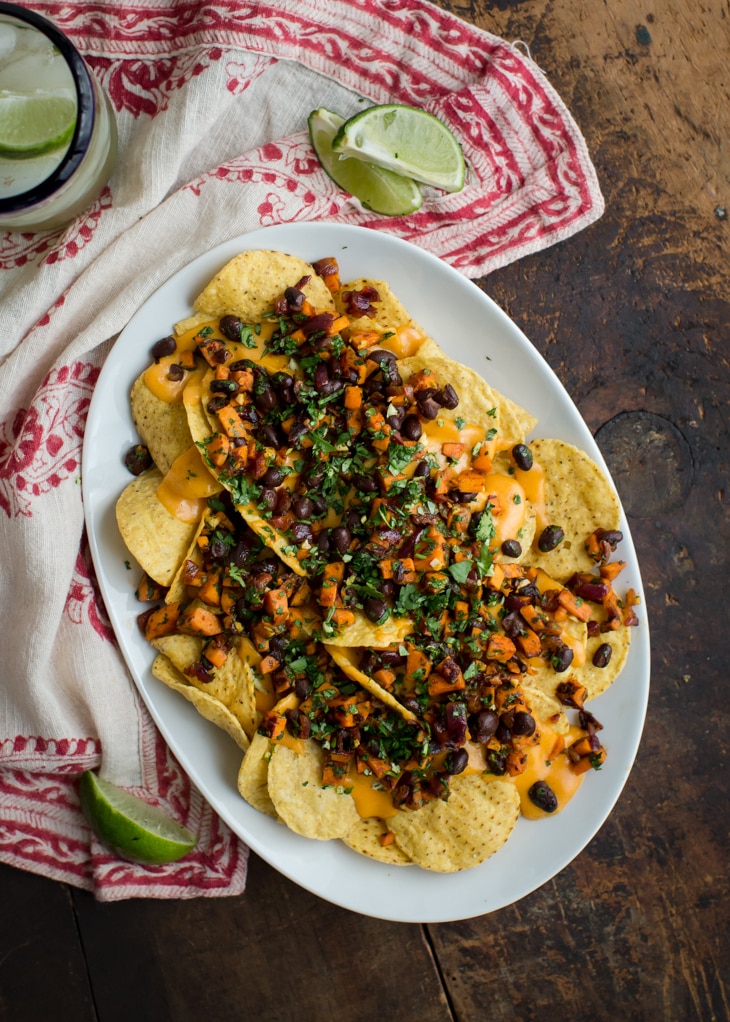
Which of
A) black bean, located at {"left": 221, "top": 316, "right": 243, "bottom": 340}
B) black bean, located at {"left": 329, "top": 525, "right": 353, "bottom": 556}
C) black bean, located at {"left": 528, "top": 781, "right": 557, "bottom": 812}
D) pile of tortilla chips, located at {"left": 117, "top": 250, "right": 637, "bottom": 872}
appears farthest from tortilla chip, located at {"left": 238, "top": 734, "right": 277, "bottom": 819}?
black bean, located at {"left": 221, "top": 316, "right": 243, "bottom": 340}

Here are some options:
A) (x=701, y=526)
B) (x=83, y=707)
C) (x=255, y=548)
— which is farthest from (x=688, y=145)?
(x=83, y=707)

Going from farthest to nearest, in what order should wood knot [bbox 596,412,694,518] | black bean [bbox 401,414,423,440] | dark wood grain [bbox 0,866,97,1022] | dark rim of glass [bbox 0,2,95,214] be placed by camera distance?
wood knot [bbox 596,412,694,518] < dark wood grain [bbox 0,866,97,1022] < black bean [bbox 401,414,423,440] < dark rim of glass [bbox 0,2,95,214]

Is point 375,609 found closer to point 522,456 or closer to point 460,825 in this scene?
point 522,456

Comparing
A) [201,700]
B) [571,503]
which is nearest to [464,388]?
[571,503]

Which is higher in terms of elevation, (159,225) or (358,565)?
(159,225)

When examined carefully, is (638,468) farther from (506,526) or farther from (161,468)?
(161,468)

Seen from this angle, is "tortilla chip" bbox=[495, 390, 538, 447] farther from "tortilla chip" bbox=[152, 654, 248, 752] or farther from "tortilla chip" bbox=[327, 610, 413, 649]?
"tortilla chip" bbox=[152, 654, 248, 752]
